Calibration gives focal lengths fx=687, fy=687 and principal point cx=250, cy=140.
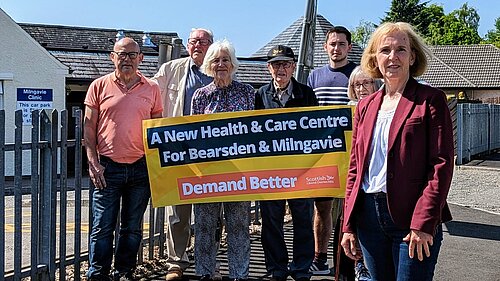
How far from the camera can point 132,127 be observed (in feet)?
19.3

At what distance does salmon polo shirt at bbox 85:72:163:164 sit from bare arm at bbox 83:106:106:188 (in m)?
0.04

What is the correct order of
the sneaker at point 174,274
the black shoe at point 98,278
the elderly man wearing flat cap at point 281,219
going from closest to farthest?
the black shoe at point 98,278 < the elderly man wearing flat cap at point 281,219 < the sneaker at point 174,274

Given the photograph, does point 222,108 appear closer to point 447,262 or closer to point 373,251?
point 373,251

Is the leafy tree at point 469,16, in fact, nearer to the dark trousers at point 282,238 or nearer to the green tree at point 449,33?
the green tree at point 449,33

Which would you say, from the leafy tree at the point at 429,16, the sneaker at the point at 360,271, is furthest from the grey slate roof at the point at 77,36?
the leafy tree at the point at 429,16

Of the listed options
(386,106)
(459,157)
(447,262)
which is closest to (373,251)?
(386,106)

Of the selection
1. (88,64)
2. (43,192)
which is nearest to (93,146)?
(43,192)

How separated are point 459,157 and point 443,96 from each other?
18.2m

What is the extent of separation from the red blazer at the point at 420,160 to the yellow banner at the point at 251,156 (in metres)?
2.58

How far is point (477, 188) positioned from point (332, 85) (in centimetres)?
1040

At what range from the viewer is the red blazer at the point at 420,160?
→ 3365mm

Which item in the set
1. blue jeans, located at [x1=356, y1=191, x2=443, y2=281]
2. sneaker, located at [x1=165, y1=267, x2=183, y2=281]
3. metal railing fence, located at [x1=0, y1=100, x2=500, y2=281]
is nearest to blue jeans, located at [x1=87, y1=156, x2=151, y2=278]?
metal railing fence, located at [x1=0, y1=100, x2=500, y2=281]

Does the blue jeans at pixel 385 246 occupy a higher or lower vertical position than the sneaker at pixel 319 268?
higher

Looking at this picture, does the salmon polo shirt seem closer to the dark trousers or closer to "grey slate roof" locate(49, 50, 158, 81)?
the dark trousers
